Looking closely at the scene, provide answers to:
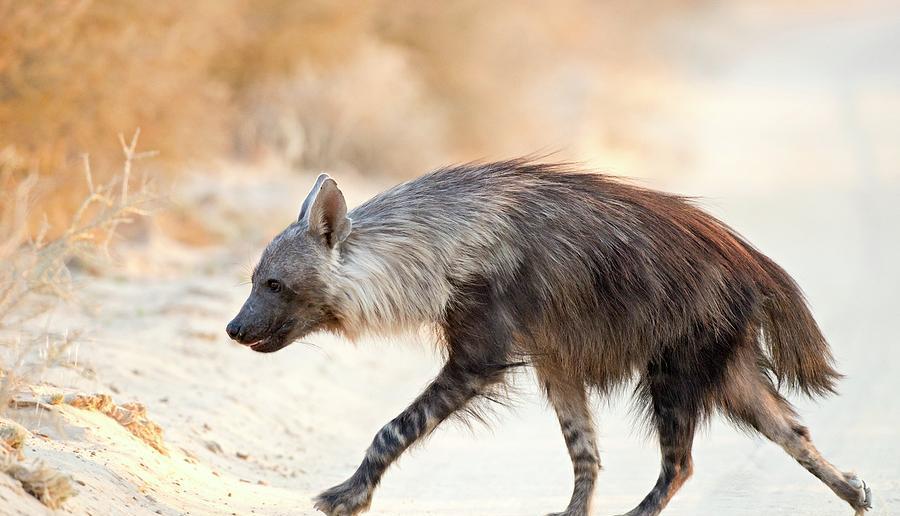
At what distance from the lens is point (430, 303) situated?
17.2ft

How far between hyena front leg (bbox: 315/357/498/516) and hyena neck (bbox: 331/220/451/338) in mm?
308

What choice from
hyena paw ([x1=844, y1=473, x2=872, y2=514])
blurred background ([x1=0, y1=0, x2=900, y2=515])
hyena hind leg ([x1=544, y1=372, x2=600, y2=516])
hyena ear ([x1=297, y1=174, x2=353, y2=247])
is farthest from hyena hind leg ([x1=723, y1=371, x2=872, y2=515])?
hyena ear ([x1=297, y1=174, x2=353, y2=247])

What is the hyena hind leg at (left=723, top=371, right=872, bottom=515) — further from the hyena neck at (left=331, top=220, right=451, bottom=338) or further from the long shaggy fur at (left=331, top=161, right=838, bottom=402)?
the hyena neck at (left=331, top=220, right=451, bottom=338)

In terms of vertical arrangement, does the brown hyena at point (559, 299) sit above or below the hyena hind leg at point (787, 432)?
above

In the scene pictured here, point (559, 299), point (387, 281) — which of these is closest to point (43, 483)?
point (387, 281)

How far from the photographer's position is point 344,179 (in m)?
15.0

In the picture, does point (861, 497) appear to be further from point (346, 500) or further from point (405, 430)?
point (346, 500)

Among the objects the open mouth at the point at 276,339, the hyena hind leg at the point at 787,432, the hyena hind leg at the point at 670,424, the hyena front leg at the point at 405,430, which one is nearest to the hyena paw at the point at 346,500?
the hyena front leg at the point at 405,430

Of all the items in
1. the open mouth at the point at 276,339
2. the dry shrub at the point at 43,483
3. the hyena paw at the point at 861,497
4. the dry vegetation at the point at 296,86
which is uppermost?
the dry vegetation at the point at 296,86

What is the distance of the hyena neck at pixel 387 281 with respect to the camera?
525 cm

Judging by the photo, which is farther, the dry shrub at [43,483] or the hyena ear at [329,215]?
the hyena ear at [329,215]

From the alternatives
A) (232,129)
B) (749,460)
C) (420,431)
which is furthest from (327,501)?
(232,129)

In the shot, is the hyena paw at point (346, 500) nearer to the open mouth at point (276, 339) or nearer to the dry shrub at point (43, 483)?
the open mouth at point (276, 339)

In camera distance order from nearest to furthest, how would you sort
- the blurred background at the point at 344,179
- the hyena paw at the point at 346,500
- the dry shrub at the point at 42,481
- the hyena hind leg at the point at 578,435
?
the dry shrub at the point at 42,481
the hyena paw at the point at 346,500
the hyena hind leg at the point at 578,435
the blurred background at the point at 344,179
